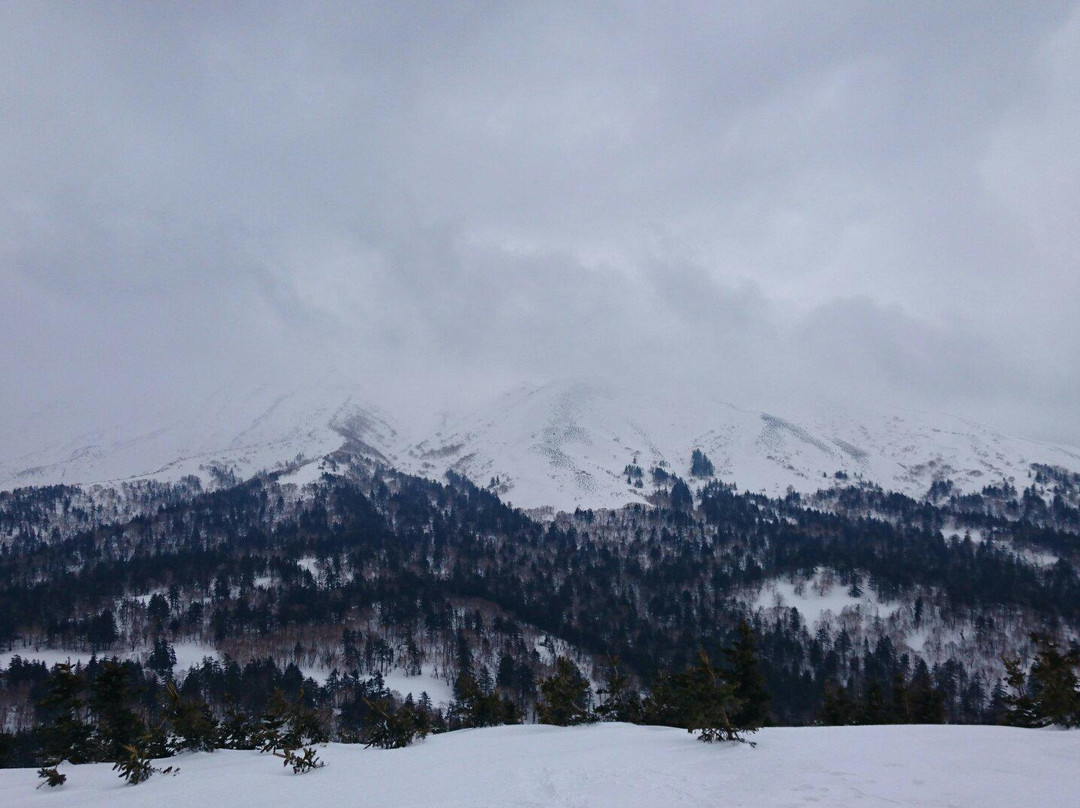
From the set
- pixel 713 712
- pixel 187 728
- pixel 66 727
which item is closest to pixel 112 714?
pixel 66 727

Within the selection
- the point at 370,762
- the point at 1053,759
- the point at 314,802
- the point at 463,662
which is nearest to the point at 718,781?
the point at 1053,759

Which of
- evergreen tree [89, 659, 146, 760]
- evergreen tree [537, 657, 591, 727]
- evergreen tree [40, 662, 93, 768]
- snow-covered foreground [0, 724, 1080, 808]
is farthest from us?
evergreen tree [537, 657, 591, 727]

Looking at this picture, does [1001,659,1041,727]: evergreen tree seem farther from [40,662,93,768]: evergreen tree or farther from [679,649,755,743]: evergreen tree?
[40,662,93,768]: evergreen tree

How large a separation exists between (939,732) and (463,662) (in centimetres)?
18256

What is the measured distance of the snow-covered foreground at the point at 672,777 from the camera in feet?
50.7

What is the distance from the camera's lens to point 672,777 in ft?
63.2

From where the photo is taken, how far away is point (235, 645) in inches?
7835

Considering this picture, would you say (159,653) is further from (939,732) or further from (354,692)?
(939,732)

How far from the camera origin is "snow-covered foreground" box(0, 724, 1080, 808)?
608 inches

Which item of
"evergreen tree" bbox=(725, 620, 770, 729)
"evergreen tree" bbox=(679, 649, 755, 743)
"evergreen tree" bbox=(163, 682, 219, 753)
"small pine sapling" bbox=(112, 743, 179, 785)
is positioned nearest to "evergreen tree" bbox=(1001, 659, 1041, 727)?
"evergreen tree" bbox=(725, 620, 770, 729)

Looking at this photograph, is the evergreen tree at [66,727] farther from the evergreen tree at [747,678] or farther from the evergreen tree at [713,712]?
the evergreen tree at [747,678]

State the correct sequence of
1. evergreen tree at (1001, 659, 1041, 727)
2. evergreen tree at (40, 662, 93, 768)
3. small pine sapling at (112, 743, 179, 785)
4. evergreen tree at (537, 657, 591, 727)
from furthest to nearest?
evergreen tree at (537, 657, 591, 727)
evergreen tree at (40, 662, 93, 768)
evergreen tree at (1001, 659, 1041, 727)
small pine sapling at (112, 743, 179, 785)

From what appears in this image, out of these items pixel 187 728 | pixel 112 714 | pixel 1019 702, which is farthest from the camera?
pixel 112 714

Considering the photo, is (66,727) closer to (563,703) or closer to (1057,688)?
(563,703)
